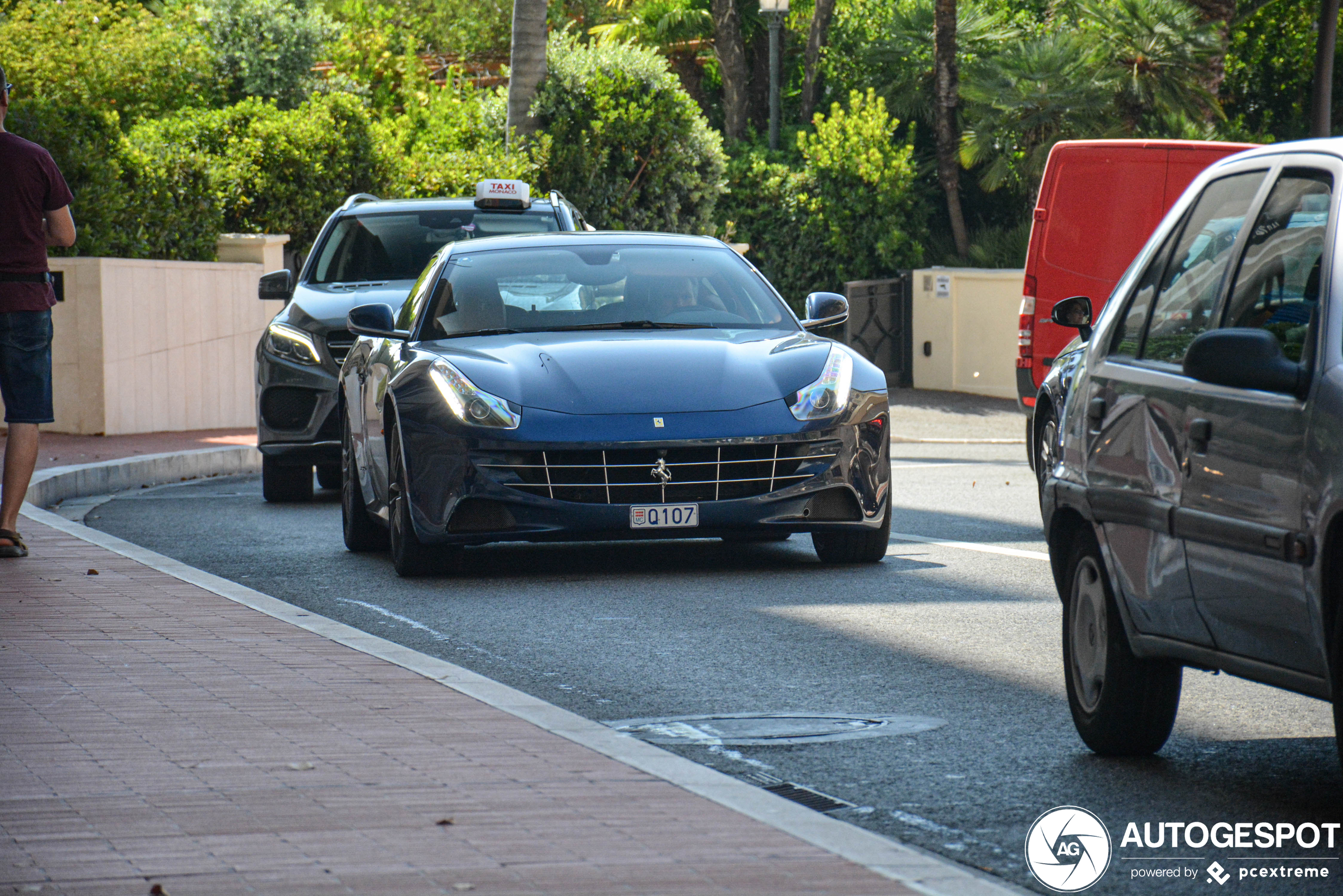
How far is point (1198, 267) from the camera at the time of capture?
5.34 meters

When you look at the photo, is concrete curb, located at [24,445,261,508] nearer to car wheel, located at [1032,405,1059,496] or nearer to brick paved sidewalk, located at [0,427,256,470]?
brick paved sidewalk, located at [0,427,256,470]

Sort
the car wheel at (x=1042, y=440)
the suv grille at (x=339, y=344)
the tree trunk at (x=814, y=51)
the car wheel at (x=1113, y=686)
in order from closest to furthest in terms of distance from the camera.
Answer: the car wheel at (x=1113, y=686), the car wheel at (x=1042, y=440), the suv grille at (x=339, y=344), the tree trunk at (x=814, y=51)

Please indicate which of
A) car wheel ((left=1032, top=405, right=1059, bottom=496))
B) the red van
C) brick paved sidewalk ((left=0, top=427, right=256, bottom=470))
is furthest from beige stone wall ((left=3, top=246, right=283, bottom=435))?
car wheel ((left=1032, top=405, right=1059, bottom=496))

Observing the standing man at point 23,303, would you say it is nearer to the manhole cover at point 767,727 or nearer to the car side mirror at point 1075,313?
the manhole cover at point 767,727

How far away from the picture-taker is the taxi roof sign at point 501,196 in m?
13.9

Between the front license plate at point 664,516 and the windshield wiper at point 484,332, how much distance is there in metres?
1.40

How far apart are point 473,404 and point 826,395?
1.58m

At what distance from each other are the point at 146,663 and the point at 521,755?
6.54ft

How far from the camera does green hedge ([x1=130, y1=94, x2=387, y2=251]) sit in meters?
21.5

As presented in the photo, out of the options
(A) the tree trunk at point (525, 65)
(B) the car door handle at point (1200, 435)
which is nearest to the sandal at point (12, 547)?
(B) the car door handle at point (1200, 435)

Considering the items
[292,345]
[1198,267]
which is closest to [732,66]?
[292,345]

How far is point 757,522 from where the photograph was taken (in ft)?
30.0

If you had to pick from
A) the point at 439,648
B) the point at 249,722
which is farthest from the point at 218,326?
the point at 249,722

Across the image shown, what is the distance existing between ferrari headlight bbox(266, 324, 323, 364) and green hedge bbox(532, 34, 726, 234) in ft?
42.9
